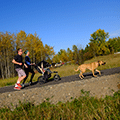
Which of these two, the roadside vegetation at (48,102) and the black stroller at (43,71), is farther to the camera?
the black stroller at (43,71)

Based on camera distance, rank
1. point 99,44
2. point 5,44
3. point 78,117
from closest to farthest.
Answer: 1. point 78,117
2. point 5,44
3. point 99,44

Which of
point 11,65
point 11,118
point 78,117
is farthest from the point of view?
point 11,65

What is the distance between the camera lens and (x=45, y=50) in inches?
1309

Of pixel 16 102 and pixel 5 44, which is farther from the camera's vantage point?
pixel 5 44

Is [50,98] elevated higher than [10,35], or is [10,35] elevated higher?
[10,35]

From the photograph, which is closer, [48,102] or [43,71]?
[48,102]

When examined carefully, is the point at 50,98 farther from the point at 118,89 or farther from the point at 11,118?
the point at 118,89

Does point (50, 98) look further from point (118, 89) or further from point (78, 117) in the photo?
point (118, 89)

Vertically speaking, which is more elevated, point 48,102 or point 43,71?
point 43,71

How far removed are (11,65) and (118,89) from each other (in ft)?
84.5

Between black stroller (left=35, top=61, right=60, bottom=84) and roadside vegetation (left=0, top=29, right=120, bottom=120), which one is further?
black stroller (left=35, top=61, right=60, bottom=84)

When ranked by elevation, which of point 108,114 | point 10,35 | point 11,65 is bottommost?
point 108,114

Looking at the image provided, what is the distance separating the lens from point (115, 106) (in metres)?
3.29

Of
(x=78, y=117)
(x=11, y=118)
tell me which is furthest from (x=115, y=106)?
(x=11, y=118)
